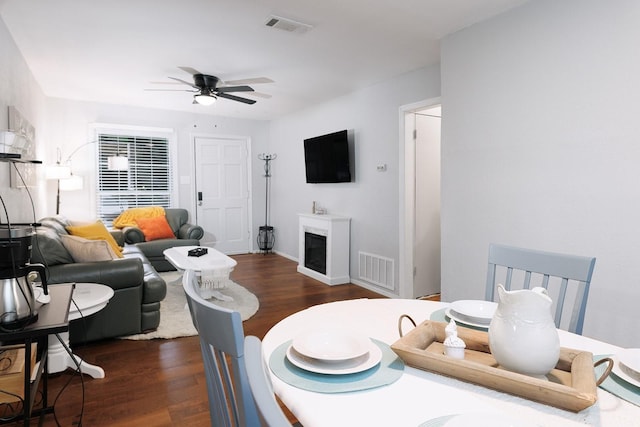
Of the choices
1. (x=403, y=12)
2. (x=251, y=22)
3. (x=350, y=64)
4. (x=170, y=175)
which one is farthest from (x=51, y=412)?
(x=170, y=175)

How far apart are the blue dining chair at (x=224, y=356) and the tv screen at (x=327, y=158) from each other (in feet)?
13.9

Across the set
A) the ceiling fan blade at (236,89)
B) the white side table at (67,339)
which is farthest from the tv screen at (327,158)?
the white side table at (67,339)

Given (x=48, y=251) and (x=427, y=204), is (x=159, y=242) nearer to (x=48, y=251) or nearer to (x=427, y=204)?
(x=48, y=251)

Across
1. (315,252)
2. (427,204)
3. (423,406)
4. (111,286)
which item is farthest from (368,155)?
(423,406)

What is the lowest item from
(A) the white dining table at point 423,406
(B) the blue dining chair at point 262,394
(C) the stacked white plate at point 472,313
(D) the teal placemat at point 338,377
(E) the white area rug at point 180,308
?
(E) the white area rug at point 180,308

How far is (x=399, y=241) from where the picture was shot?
428 cm

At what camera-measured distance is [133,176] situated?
6207 mm

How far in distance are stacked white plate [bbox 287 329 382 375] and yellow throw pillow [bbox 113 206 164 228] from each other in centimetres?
539

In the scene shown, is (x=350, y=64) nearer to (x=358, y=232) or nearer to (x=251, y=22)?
(x=251, y=22)

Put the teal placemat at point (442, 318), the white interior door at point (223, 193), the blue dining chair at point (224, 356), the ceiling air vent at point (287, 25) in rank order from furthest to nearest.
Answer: the white interior door at point (223, 193) → the ceiling air vent at point (287, 25) → the teal placemat at point (442, 318) → the blue dining chair at point (224, 356)

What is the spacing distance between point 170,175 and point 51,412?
16.1 feet

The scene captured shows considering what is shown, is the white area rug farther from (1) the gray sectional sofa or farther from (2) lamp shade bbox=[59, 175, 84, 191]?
(2) lamp shade bbox=[59, 175, 84, 191]

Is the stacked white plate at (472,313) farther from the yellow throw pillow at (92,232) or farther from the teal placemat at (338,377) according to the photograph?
the yellow throw pillow at (92,232)

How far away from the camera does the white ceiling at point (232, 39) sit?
265 centimetres
